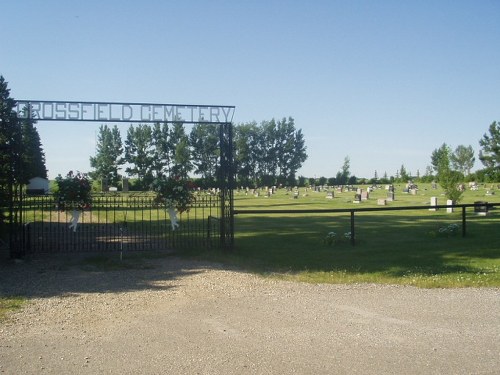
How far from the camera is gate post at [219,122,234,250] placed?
1226 centimetres

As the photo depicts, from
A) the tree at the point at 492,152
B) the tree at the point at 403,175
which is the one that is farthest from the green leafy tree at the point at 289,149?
the tree at the point at 492,152

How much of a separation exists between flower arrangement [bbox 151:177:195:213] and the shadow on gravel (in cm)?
362

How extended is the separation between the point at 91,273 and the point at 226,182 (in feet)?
14.4

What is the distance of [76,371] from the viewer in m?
4.54

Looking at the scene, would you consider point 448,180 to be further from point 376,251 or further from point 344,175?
point 344,175

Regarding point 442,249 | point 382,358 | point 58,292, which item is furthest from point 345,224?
point 382,358

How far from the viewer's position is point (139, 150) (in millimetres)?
60812

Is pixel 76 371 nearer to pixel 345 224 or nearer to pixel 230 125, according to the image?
pixel 230 125

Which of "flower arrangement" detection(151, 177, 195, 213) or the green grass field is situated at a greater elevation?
"flower arrangement" detection(151, 177, 195, 213)

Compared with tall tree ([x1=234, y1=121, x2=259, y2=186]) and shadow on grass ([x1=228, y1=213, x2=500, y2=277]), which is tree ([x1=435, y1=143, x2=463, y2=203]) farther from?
tall tree ([x1=234, y1=121, x2=259, y2=186])

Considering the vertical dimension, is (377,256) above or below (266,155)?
below

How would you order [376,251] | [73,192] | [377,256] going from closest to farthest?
[377,256] → [376,251] → [73,192]

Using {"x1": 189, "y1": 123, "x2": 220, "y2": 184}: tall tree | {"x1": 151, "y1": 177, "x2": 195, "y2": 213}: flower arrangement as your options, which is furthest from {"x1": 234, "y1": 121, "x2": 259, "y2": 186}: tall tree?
{"x1": 151, "y1": 177, "x2": 195, "y2": 213}: flower arrangement

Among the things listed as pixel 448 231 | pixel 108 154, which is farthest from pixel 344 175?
pixel 448 231
